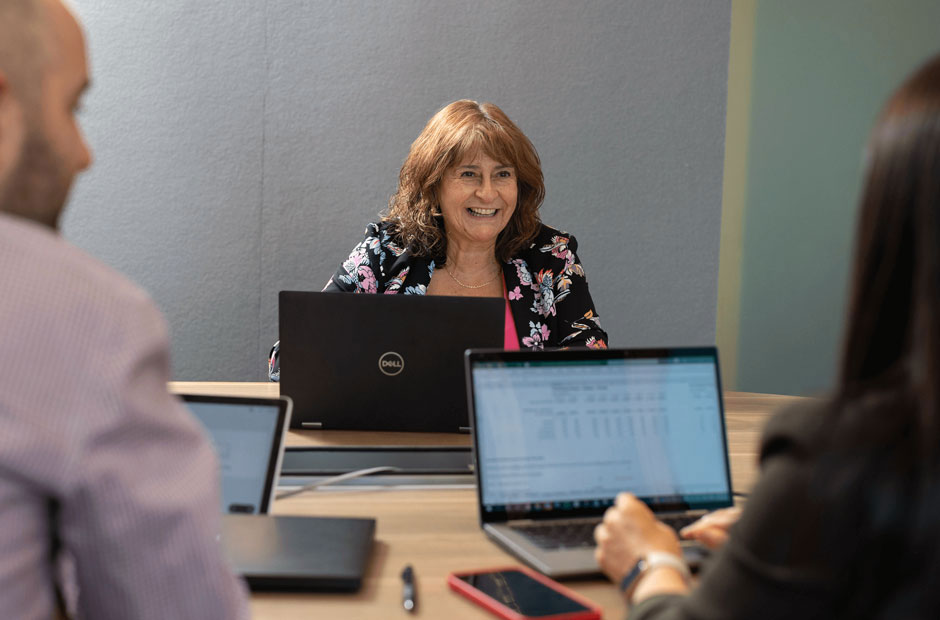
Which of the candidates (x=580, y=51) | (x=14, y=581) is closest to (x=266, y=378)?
(x=580, y=51)

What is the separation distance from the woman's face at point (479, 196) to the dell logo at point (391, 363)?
3.23 ft

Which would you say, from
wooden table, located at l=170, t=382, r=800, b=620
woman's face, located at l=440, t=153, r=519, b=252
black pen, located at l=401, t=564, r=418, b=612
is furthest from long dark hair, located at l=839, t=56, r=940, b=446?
woman's face, located at l=440, t=153, r=519, b=252

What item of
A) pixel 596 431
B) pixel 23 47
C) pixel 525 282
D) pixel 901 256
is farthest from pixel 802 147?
pixel 23 47

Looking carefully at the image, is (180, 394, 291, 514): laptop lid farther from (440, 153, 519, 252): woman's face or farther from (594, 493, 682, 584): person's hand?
(440, 153, 519, 252): woman's face

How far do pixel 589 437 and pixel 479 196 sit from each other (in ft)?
4.77

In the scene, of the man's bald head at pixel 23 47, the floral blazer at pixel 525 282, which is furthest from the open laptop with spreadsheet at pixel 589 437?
the floral blazer at pixel 525 282

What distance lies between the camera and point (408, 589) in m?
0.96

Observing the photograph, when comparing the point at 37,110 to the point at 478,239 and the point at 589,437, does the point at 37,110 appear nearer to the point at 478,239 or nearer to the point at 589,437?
the point at 589,437

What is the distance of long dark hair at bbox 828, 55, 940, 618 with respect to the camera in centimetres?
58

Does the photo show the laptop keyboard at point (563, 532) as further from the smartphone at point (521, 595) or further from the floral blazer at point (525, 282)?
the floral blazer at point (525, 282)

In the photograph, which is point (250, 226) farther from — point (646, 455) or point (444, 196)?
point (646, 455)

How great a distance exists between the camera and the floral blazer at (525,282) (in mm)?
2432

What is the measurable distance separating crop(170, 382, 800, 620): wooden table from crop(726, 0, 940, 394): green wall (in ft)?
6.75

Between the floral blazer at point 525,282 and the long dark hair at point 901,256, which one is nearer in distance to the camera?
the long dark hair at point 901,256
